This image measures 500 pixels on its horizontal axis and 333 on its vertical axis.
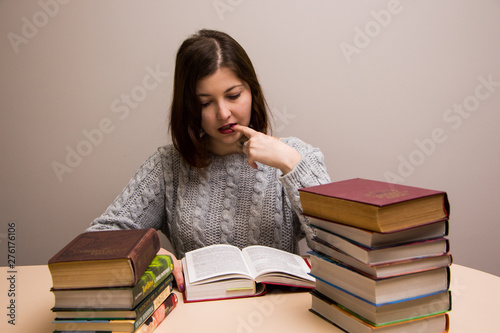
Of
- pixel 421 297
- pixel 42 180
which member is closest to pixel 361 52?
pixel 421 297

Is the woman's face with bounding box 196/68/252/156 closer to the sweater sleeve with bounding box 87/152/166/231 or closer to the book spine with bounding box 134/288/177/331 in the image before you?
the sweater sleeve with bounding box 87/152/166/231

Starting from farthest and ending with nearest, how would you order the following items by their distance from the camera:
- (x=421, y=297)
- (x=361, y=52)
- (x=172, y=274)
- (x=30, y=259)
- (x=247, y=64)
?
(x=30, y=259) → (x=361, y=52) → (x=247, y=64) → (x=172, y=274) → (x=421, y=297)

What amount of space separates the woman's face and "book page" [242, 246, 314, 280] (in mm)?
432

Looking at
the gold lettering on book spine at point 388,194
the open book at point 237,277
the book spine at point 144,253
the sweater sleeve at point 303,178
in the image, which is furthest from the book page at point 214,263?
→ the gold lettering on book spine at point 388,194

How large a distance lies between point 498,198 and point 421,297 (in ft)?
4.20

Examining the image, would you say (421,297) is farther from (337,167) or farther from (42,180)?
(42,180)

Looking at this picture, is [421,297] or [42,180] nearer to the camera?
[421,297]

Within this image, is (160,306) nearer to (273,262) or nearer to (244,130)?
(273,262)

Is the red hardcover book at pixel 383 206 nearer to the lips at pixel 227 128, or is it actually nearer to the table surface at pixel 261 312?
the table surface at pixel 261 312

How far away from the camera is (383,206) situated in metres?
0.68

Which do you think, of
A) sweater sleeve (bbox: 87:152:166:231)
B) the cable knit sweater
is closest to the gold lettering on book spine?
the cable knit sweater

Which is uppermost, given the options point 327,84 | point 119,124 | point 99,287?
point 327,84

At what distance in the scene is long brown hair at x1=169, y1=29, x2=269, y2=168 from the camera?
51.8 inches

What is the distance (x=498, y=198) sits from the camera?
178 centimetres
